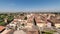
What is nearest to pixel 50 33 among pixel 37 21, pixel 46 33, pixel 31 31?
pixel 46 33

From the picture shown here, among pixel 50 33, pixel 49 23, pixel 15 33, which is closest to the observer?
pixel 15 33

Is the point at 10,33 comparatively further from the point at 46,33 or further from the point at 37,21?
the point at 37,21

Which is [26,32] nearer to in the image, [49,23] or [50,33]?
[50,33]

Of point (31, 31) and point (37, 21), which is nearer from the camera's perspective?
point (31, 31)

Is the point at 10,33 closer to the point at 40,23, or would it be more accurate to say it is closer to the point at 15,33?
the point at 15,33

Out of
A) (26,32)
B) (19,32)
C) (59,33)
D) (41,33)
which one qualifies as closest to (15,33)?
(19,32)

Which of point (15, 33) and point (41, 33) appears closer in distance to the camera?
point (15, 33)

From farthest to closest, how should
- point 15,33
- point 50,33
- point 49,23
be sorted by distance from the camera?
point 49,23 → point 50,33 → point 15,33
